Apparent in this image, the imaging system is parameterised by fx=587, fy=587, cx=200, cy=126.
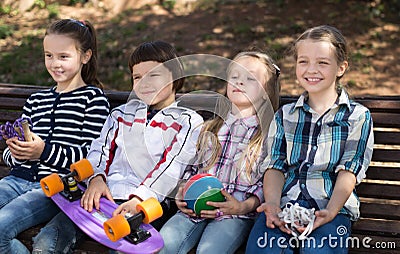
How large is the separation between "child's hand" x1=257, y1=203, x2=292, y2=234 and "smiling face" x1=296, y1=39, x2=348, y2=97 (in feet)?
2.06

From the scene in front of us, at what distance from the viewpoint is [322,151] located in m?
2.89

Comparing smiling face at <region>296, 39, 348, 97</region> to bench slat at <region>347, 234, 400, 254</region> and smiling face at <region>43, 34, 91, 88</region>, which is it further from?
smiling face at <region>43, 34, 91, 88</region>

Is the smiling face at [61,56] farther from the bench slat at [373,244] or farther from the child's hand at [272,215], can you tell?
the bench slat at [373,244]

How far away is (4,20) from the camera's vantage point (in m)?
9.16

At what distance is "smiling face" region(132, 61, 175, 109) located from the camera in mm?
3176

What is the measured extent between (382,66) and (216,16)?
2.64 metres

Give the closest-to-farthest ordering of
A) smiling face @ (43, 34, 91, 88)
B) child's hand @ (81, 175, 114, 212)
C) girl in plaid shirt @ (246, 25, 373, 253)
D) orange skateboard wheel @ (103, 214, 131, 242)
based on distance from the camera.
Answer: orange skateboard wheel @ (103, 214, 131, 242) → girl in plaid shirt @ (246, 25, 373, 253) → child's hand @ (81, 175, 114, 212) → smiling face @ (43, 34, 91, 88)

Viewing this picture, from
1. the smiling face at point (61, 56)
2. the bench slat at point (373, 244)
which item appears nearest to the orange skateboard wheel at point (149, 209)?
the bench slat at point (373, 244)

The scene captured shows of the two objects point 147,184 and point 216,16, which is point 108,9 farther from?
point 147,184

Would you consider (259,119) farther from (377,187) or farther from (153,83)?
(377,187)

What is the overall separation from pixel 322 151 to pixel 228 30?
5429mm

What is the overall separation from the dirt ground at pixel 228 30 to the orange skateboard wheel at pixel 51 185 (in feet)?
13.0

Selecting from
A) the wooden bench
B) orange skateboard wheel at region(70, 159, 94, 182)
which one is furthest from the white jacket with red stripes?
the wooden bench

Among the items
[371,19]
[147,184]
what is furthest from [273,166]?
[371,19]
